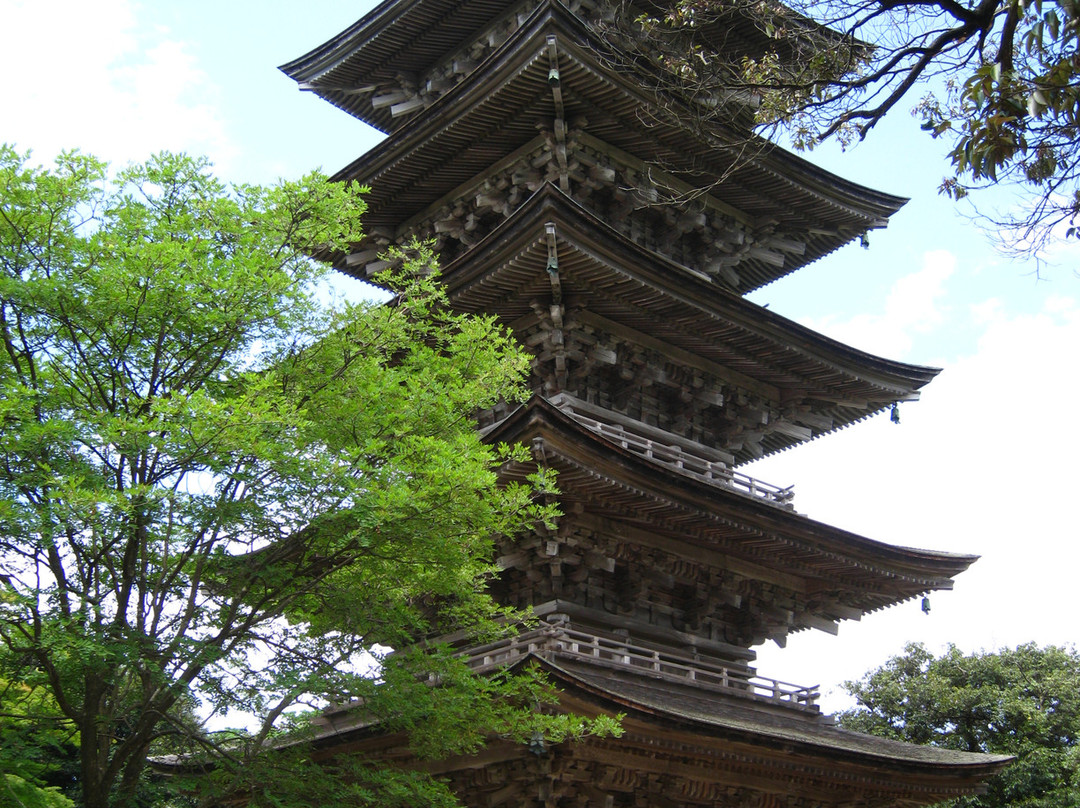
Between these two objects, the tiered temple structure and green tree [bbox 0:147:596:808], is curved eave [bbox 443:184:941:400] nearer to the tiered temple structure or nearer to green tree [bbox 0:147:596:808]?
the tiered temple structure

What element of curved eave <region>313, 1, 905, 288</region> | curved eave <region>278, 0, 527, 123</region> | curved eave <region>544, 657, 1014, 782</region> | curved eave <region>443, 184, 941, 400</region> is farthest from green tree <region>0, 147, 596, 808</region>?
curved eave <region>278, 0, 527, 123</region>

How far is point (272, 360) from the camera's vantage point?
939 cm

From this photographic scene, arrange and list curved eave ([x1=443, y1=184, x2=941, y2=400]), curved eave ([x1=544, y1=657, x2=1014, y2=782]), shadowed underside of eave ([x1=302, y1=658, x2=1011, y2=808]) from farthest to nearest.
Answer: curved eave ([x1=443, y1=184, x2=941, y2=400]), shadowed underside of eave ([x1=302, y1=658, x2=1011, y2=808]), curved eave ([x1=544, y1=657, x2=1014, y2=782])

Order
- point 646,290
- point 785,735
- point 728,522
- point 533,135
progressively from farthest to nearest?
point 533,135 → point 646,290 → point 728,522 → point 785,735

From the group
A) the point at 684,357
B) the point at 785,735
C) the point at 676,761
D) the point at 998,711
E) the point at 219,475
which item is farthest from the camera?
the point at 998,711

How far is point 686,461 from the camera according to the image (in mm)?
14852

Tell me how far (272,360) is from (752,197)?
37.1 ft

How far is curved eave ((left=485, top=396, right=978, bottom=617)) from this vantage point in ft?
39.6

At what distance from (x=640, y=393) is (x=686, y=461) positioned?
1.70 meters

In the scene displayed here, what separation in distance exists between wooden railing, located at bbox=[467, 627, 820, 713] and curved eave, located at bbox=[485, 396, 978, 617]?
1.59 m

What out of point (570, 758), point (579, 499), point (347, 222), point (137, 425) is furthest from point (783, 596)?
point (137, 425)

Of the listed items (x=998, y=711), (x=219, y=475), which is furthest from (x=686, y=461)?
(x=998, y=711)

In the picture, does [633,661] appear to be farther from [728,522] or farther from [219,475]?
[219,475]

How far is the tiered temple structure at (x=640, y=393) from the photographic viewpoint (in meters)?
12.2
